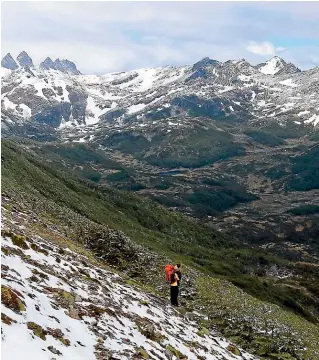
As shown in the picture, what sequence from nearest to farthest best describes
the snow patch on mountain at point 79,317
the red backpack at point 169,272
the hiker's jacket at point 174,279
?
the snow patch on mountain at point 79,317, the hiker's jacket at point 174,279, the red backpack at point 169,272

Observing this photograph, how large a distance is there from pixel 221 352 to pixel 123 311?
312 inches

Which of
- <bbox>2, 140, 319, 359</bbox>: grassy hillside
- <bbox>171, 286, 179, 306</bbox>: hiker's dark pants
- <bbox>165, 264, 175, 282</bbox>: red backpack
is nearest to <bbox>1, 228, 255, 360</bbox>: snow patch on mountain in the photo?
<bbox>171, 286, 179, 306</bbox>: hiker's dark pants

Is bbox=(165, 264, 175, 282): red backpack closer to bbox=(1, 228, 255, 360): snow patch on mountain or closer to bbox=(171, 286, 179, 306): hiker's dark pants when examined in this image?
bbox=(171, 286, 179, 306): hiker's dark pants

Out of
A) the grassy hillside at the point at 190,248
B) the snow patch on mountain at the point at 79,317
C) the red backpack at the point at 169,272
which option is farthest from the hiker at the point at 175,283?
the grassy hillside at the point at 190,248

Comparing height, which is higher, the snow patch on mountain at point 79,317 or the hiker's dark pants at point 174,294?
the snow patch on mountain at point 79,317

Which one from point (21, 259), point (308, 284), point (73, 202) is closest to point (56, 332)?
point (21, 259)

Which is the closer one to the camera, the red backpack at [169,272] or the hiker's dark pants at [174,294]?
the red backpack at [169,272]

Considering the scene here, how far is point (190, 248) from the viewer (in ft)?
414

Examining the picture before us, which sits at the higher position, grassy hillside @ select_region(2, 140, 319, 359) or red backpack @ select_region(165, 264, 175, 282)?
red backpack @ select_region(165, 264, 175, 282)

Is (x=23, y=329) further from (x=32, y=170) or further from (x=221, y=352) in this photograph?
(x=32, y=170)

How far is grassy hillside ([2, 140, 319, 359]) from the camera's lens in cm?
3884

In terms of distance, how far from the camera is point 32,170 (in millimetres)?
108375

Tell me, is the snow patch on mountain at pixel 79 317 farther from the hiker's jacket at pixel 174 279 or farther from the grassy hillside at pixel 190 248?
the grassy hillside at pixel 190 248

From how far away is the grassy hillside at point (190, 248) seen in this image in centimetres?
3884
